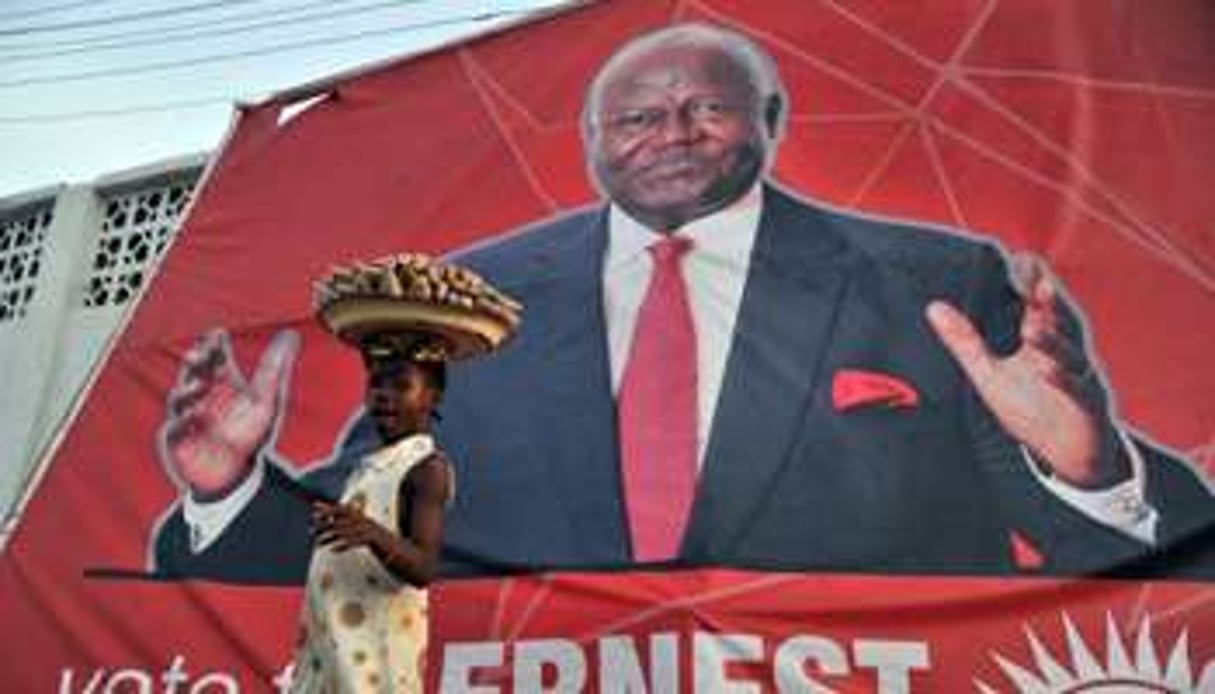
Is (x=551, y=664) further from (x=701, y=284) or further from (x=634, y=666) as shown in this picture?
(x=701, y=284)

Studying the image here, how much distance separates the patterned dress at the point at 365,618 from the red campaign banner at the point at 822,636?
1.32 meters

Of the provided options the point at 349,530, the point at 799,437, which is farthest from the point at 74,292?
the point at 349,530

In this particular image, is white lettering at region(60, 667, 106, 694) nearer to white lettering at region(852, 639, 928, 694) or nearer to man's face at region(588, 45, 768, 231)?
man's face at region(588, 45, 768, 231)

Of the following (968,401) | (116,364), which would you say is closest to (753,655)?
(968,401)

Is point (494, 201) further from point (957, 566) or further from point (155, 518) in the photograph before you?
point (957, 566)

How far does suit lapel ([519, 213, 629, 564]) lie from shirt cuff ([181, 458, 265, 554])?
92 centimetres

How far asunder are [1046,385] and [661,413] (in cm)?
95

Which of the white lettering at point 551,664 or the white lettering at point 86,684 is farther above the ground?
the white lettering at point 86,684

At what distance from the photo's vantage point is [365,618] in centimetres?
212

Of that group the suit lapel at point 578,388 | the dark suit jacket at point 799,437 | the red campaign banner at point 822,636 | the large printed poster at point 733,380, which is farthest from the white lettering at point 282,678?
the suit lapel at point 578,388

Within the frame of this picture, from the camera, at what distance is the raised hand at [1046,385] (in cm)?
333


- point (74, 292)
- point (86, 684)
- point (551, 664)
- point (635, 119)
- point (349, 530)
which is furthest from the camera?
point (74, 292)

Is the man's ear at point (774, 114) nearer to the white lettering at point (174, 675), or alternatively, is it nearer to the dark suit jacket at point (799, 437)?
the dark suit jacket at point (799, 437)

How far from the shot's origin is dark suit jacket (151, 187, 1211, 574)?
334 centimetres
